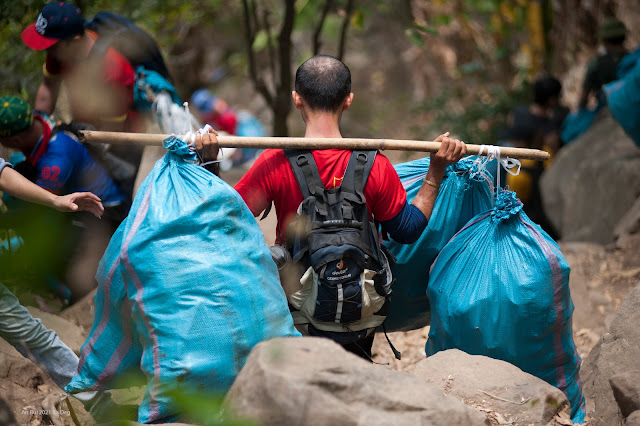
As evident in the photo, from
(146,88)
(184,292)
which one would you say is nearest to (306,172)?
(184,292)

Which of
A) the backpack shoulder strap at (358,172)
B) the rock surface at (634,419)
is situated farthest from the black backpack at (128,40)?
the rock surface at (634,419)

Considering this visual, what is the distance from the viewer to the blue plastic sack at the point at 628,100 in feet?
17.0

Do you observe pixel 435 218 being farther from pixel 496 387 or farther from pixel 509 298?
pixel 496 387

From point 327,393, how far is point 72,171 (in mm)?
2157

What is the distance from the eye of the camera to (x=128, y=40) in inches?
163

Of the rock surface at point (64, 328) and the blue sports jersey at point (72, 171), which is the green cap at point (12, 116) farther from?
the rock surface at point (64, 328)

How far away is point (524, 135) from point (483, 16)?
5292mm

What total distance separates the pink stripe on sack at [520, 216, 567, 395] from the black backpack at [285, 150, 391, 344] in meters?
0.62

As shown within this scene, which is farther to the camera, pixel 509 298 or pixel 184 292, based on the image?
pixel 509 298

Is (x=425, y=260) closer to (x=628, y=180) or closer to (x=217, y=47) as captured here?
(x=628, y=180)

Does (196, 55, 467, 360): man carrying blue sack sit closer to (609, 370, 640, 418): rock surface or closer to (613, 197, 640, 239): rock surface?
(609, 370, 640, 418): rock surface

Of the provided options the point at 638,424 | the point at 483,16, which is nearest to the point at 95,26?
the point at 638,424

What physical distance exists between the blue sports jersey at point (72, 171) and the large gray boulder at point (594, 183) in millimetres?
3856

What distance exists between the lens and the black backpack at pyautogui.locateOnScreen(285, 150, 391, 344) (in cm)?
261
